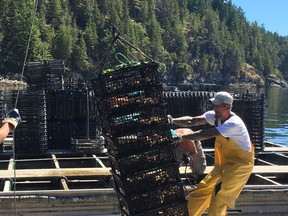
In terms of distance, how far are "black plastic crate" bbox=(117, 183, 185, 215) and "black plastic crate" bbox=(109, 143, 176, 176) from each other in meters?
0.27

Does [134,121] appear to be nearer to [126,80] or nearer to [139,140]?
[139,140]

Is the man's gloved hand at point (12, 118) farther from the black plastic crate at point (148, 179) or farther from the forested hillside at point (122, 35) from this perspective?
the forested hillside at point (122, 35)

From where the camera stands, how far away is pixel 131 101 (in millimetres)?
5145

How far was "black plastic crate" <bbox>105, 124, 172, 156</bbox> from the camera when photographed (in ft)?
16.8

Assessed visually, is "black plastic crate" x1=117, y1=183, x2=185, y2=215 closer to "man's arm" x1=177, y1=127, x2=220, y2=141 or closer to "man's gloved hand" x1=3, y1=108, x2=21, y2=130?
"man's arm" x1=177, y1=127, x2=220, y2=141

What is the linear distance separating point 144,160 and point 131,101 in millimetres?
633

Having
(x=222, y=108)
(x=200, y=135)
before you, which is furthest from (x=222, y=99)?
(x=200, y=135)

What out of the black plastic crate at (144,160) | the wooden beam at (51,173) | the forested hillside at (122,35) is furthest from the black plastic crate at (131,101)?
the forested hillside at (122,35)

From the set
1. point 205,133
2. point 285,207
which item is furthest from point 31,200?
point 285,207

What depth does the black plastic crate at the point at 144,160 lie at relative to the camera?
516cm

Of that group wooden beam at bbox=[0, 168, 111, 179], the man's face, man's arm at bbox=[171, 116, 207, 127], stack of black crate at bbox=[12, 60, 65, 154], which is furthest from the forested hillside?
the man's face

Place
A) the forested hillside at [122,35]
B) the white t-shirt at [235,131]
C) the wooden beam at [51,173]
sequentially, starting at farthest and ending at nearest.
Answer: the forested hillside at [122,35], the wooden beam at [51,173], the white t-shirt at [235,131]

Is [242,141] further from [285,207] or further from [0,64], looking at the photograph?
[0,64]

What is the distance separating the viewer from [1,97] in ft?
36.2
